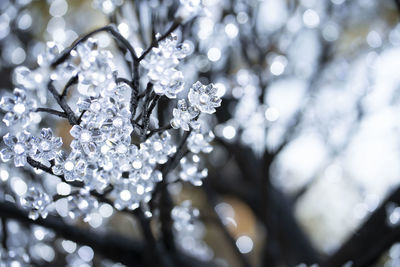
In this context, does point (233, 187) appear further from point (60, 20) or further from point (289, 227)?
point (60, 20)

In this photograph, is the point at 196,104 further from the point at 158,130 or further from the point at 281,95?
the point at 281,95

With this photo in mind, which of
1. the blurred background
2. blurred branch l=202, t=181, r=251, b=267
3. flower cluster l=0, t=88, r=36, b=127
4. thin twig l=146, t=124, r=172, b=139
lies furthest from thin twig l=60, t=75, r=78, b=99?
blurred branch l=202, t=181, r=251, b=267

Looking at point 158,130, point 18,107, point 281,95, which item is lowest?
point 281,95

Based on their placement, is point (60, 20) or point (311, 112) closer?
point (311, 112)

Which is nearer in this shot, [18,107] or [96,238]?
[18,107]

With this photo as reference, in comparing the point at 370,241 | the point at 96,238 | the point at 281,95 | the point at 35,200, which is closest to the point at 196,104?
the point at 35,200

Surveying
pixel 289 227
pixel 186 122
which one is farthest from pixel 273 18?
pixel 186 122

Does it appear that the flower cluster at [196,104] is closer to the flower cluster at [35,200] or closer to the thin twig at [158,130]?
the thin twig at [158,130]

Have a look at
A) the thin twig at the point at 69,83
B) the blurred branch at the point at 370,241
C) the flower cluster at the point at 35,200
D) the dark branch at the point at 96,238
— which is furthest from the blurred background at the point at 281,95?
the flower cluster at the point at 35,200
